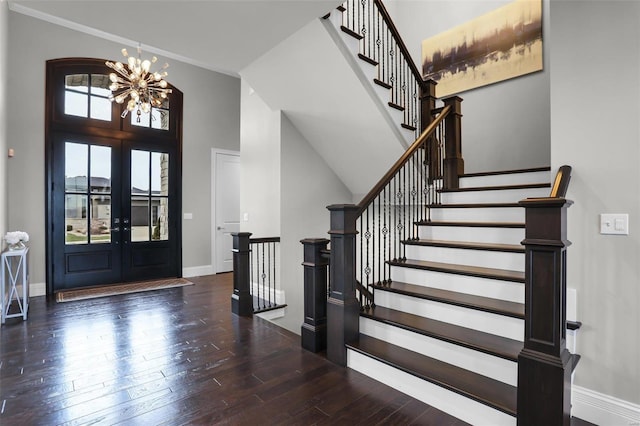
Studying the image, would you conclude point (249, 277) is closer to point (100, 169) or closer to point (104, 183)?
point (104, 183)

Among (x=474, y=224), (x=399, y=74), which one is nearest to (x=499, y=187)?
(x=474, y=224)

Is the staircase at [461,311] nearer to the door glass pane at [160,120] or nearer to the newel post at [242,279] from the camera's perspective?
the newel post at [242,279]

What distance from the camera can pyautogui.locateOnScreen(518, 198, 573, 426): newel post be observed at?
1664 millimetres

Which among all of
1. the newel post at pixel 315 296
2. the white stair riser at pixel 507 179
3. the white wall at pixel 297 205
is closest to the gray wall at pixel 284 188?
the white wall at pixel 297 205

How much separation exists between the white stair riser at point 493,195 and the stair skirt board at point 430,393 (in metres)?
2.01

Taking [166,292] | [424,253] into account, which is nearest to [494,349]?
[424,253]

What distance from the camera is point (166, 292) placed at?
5.11 metres

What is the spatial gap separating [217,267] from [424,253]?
465cm

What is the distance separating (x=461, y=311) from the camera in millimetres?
2498

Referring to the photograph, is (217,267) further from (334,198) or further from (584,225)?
(584,225)

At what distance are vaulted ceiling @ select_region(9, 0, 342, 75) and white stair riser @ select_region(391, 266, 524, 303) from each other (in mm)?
2360

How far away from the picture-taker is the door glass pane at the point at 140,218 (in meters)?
5.87

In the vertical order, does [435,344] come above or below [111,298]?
above

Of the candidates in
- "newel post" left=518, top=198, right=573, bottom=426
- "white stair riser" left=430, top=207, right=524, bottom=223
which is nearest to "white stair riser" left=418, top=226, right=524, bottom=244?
"white stair riser" left=430, top=207, right=524, bottom=223
